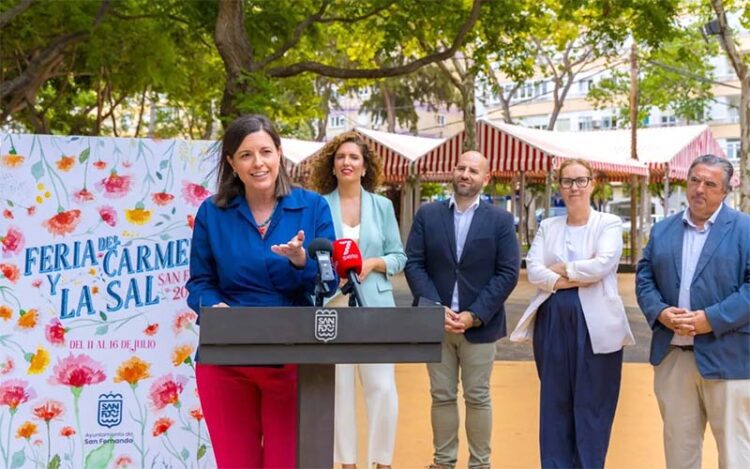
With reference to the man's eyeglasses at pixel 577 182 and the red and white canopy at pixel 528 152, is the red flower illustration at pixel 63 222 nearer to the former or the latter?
the man's eyeglasses at pixel 577 182

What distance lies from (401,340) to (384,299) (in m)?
2.28

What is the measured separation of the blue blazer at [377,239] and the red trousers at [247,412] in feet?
5.54

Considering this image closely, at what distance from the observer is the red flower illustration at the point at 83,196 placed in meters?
4.07

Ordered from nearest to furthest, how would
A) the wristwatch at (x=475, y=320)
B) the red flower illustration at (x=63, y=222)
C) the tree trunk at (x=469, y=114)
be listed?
the red flower illustration at (x=63, y=222) < the wristwatch at (x=475, y=320) < the tree trunk at (x=469, y=114)

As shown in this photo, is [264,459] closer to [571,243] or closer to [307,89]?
[571,243]

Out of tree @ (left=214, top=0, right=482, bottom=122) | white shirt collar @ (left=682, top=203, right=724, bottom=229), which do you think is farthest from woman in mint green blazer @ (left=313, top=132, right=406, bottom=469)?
Answer: tree @ (left=214, top=0, right=482, bottom=122)

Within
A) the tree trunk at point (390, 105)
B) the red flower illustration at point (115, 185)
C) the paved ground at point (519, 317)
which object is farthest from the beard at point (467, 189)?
the tree trunk at point (390, 105)

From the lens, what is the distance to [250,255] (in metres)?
2.93

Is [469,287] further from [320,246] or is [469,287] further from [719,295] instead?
[320,246]

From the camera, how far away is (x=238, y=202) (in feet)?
9.95

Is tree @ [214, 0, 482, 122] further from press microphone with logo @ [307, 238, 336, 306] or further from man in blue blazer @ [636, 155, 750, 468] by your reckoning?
press microphone with logo @ [307, 238, 336, 306]

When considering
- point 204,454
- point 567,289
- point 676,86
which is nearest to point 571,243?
point 567,289

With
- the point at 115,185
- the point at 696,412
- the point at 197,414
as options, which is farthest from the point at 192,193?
the point at 696,412

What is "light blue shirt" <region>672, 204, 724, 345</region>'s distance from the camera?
4090 mm
